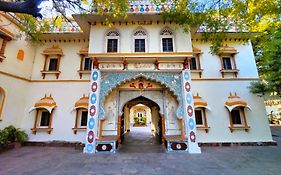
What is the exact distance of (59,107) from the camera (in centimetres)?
758

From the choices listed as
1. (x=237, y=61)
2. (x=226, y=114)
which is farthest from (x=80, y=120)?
(x=237, y=61)

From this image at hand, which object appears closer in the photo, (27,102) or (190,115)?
(190,115)

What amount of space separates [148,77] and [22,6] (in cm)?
483

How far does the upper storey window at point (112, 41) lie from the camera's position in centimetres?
673

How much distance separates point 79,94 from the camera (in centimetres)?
771

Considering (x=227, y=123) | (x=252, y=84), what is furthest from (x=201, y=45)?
(x=227, y=123)

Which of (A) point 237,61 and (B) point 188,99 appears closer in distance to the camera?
(B) point 188,99

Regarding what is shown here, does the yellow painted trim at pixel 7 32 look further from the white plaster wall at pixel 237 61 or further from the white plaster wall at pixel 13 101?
the white plaster wall at pixel 237 61

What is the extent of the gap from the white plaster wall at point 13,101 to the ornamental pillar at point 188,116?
27.0 feet

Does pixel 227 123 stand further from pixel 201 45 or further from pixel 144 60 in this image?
pixel 144 60

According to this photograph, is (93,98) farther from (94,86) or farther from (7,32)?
(7,32)

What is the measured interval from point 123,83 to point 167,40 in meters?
2.96

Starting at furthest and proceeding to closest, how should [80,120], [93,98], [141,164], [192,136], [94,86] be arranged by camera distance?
[80,120] < [94,86] < [93,98] < [192,136] < [141,164]

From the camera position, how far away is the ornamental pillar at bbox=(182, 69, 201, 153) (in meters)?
5.96
